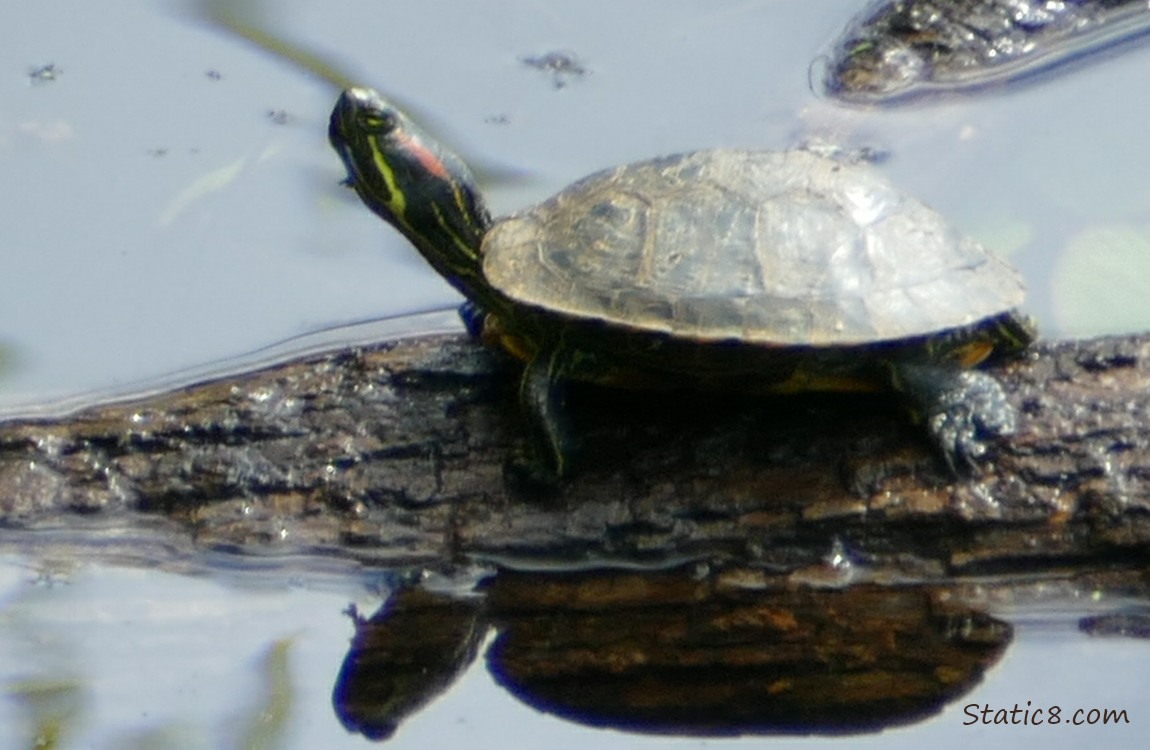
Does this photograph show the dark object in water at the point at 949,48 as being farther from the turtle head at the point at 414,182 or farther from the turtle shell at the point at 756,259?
the turtle head at the point at 414,182

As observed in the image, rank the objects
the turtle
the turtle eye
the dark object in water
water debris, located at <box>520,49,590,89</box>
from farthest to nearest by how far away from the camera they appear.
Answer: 1. water debris, located at <box>520,49,590,89</box>
2. the dark object in water
3. the turtle eye
4. the turtle

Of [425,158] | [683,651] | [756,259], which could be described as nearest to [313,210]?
[425,158]

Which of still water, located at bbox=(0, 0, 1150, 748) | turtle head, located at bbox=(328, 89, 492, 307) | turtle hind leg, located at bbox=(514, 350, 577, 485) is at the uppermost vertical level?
turtle head, located at bbox=(328, 89, 492, 307)

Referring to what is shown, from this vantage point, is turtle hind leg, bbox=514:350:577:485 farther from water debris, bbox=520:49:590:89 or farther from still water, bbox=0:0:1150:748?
water debris, bbox=520:49:590:89

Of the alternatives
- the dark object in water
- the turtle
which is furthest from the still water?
the turtle

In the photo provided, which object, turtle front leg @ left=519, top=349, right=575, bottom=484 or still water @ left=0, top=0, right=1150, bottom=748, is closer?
still water @ left=0, top=0, right=1150, bottom=748

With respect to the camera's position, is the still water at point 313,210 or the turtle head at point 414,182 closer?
the still water at point 313,210

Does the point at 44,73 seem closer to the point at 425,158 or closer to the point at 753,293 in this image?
the point at 425,158

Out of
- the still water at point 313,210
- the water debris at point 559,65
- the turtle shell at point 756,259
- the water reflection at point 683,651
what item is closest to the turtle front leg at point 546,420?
the turtle shell at point 756,259
